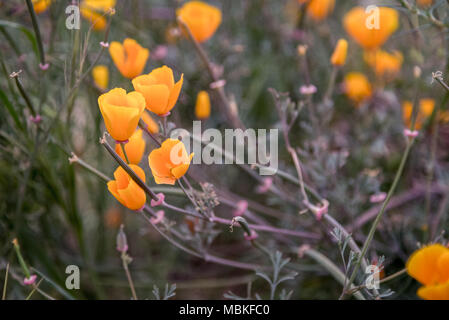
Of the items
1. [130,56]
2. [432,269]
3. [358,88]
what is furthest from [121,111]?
[358,88]

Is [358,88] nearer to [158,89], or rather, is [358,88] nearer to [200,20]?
[200,20]

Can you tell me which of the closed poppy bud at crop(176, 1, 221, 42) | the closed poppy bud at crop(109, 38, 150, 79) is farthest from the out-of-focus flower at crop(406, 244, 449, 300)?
the closed poppy bud at crop(176, 1, 221, 42)

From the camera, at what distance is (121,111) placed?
0.41 m

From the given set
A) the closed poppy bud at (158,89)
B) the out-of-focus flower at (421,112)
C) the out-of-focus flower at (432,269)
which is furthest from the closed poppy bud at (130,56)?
the out-of-focus flower at (421,112)

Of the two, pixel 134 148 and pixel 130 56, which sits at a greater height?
pixel 130 56

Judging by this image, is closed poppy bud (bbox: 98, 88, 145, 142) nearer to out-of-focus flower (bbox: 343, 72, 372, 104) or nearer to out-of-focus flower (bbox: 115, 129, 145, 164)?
out-of-focus flower (bbox: 115, 129, 145, 164)

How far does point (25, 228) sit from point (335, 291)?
0.55 meters

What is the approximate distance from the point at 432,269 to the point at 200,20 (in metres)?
0.56

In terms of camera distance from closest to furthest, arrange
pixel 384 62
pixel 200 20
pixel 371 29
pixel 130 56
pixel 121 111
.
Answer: pixel 121 111 < pixel 130 56 < pixel 200 20 < pixel 371 29 < pixel 384 62

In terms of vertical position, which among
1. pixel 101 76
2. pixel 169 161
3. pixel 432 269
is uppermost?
pixel 101 76

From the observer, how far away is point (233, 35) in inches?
44.2

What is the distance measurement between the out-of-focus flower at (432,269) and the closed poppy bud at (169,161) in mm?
249

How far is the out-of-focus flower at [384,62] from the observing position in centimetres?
100

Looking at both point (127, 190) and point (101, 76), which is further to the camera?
point (101, 76)
